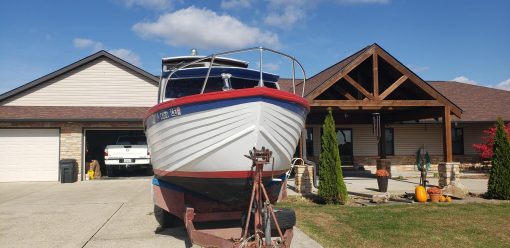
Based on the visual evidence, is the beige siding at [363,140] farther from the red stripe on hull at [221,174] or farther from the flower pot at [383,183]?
the red stripe on hull at [221,174]

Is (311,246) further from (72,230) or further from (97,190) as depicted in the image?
(97,190)

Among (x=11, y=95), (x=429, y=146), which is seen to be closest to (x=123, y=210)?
(x=11, y=95)

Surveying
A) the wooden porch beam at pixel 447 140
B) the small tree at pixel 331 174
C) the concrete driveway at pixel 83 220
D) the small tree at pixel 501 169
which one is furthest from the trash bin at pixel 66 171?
the small tree at pixel 501 169

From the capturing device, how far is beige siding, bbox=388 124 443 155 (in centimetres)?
2155

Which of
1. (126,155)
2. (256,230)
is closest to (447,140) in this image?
(256,230)

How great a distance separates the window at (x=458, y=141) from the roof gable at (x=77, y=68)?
16.8 meters

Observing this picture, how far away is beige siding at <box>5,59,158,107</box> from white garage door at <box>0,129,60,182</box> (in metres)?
1.47

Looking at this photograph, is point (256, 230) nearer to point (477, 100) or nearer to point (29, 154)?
point (29, 154)

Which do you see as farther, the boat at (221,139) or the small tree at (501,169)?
the small tree at (501,169)

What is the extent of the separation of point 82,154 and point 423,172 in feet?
45.4

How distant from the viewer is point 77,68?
17.9 meters

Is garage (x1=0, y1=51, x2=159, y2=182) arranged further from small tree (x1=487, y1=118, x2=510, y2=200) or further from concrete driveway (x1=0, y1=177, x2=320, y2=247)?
small tree (x1=487, y1=118, x2=510, y2=200)

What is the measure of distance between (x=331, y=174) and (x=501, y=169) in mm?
4949

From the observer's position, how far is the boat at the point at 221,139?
5172 millimetres
